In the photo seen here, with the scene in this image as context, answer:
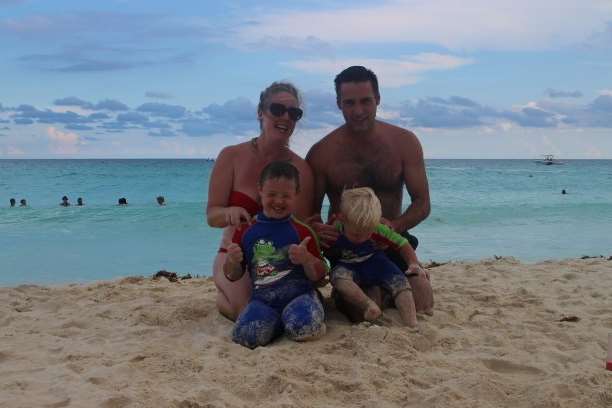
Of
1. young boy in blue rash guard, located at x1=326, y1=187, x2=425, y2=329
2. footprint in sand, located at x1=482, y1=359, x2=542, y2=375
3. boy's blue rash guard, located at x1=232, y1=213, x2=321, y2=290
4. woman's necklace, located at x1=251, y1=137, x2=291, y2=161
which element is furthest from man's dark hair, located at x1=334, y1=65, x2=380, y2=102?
footprint in sand, located at x1=482, y1=359, x2=542, y2=375

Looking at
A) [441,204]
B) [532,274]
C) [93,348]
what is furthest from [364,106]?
[441,204]

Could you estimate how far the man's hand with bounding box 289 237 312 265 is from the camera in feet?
12.0

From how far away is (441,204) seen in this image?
20469mm

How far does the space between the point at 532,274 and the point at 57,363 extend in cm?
512

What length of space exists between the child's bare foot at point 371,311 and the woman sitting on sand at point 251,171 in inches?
34.8

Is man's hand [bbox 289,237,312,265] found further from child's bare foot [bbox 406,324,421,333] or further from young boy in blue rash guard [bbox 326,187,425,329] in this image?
child's bare foot [bbox 406,324,421,333]

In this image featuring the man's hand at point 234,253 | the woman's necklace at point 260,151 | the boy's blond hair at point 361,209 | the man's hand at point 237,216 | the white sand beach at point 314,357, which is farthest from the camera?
the woman's necklace at point 260,151

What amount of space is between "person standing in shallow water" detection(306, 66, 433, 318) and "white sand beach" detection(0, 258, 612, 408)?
33.0 inches

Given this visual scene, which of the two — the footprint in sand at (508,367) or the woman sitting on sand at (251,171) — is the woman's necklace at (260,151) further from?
the footprint in sand at (508,367)

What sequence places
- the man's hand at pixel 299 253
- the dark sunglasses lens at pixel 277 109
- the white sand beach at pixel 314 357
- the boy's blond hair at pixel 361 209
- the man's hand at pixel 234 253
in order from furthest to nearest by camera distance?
the dark sunglasses lens at pixel 277 109
the boy's blond hair at pixel 361 209
the man's hand at pixel 234 253
the man's hand at pixel 299 253
the white sand beach at pixel 314 357

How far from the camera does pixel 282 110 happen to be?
170 inches

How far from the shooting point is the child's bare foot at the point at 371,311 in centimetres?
391

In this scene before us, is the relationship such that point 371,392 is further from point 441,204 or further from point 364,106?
point 441,204

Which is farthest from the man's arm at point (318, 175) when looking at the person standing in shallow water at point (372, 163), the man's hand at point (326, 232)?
the man's hand at point (326, 232)
